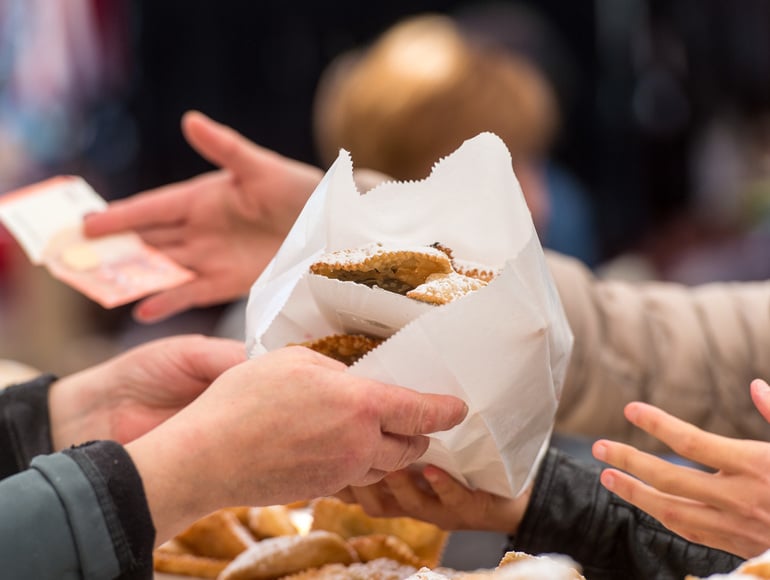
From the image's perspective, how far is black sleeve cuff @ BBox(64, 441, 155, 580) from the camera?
2.90 feet

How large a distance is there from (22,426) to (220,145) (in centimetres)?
67

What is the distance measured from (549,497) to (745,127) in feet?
14.7

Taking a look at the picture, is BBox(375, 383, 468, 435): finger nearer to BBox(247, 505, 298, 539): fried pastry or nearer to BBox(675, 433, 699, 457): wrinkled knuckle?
BBox(675, 433, 699, 457): wrinkled knuckle

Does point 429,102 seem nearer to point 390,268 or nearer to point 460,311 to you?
point 390,268

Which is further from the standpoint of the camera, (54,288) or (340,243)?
(54,288)

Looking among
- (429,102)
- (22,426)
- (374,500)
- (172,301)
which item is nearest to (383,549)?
(374,500)

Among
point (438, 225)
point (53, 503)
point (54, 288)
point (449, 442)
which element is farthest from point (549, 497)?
point (54, 288)

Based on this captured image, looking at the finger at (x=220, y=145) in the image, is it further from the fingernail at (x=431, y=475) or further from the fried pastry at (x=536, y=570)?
the fried pastry at (x=536, y=570)

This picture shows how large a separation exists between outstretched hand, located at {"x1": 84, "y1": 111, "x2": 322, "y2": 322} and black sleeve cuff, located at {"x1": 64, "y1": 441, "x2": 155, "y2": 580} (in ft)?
2.98

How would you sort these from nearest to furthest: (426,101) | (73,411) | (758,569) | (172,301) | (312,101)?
(758,569)
(73,411)
(172,301)
(426,101)
(312,101)

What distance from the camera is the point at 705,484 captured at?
3.11 ft

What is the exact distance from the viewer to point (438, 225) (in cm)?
114

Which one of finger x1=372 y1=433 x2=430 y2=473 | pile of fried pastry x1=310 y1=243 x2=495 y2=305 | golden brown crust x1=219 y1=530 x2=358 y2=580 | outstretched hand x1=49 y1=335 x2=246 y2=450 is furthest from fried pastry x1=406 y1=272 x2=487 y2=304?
outstretched hand x1=49 y1=335 x2=246 y2=450

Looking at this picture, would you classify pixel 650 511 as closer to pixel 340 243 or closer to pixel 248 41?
pixel 340 243
